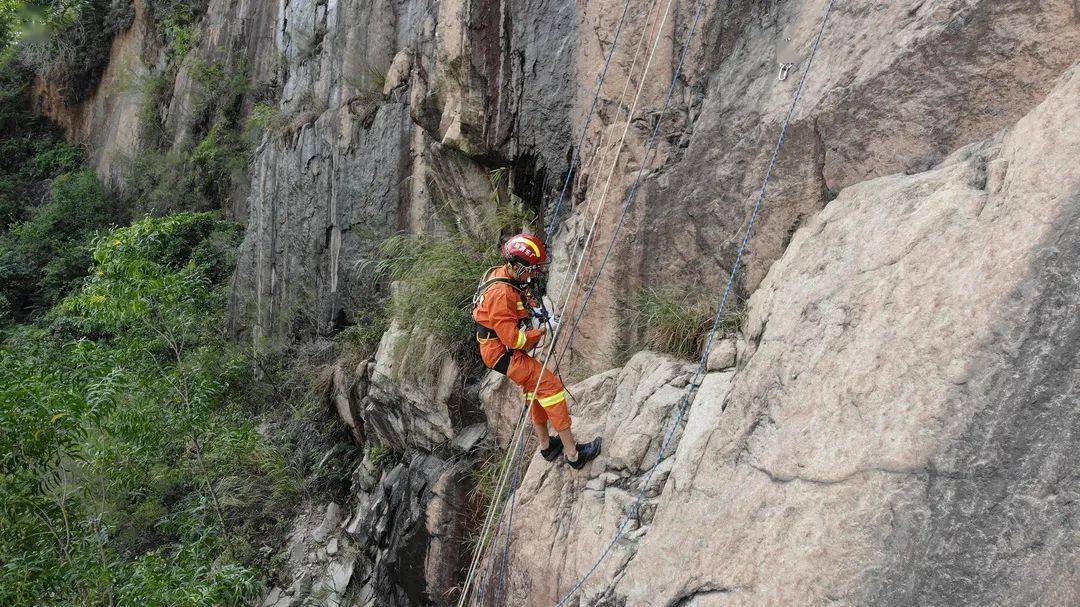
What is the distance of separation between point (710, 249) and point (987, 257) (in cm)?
213

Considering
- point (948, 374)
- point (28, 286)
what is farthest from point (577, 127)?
point (28, 286)

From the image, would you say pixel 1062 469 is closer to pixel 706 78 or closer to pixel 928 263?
pixel 928 263

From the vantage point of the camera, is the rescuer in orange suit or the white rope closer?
the rescuer in orange suit

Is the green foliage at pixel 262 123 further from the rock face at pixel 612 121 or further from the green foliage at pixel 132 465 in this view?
the green foliage at pixel 132 465

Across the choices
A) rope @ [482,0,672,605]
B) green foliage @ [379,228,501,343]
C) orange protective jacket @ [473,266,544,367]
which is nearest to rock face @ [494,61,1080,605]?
rope @ [482,0,672,605]

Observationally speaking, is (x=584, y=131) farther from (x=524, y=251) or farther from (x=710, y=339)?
(x=710, y=339)

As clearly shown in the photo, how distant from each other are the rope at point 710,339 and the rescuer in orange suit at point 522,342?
0.53 meters

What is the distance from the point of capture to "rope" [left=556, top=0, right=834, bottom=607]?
4062mm

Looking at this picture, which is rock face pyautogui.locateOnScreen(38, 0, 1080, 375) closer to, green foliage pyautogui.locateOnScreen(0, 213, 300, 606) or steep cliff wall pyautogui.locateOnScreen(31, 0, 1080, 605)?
steep cliff wall pyautogui.locateOnScreen(31, 0, 1080, 605)

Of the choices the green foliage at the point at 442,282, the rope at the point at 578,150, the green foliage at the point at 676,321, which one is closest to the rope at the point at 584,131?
the rope at the point at 578,150

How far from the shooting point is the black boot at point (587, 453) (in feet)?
15.0

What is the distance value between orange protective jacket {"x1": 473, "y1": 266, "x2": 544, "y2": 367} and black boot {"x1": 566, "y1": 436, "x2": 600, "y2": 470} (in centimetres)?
68

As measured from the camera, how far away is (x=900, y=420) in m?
2.89

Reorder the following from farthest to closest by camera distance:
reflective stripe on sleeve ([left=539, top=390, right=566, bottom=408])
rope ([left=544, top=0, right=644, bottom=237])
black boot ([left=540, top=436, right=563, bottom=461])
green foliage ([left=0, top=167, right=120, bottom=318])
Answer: green foliage ([left=0, top=167, right=120, bottom=318]), rope ([left=544, top=0, right=644, bottom=237]), black boot ([left=540, top=436, right=563, bottom=461]), reflective stripe on sleeve ([left=539, top=390, right=566, bottom=408])
